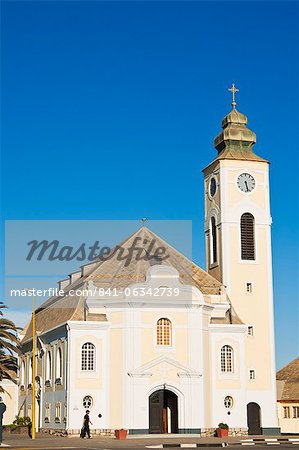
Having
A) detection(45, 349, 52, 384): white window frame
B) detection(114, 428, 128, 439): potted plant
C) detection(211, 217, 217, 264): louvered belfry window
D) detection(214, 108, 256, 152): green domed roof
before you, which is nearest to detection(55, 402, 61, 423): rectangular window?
detection(45, 349, 52, 384): white window frame

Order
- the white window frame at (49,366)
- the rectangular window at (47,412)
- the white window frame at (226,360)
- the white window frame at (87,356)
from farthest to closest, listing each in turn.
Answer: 1. the white window frame at (49,366)
2. the rectangular window at (47,412)
3. the white window frame at (226,360)
4. the white window frame at (87,356)

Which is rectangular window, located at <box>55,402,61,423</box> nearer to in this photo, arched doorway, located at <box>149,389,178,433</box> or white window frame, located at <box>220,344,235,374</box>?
arched doorway, located at <box>149,389,178,433</box>

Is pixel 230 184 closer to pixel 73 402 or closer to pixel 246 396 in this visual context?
pixel 246 396

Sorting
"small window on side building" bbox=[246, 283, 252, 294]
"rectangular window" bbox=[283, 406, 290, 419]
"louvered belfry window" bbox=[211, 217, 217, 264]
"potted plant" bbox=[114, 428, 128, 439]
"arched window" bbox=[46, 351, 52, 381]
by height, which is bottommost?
"potted plant" bbox=[114, 428, 128, 439]

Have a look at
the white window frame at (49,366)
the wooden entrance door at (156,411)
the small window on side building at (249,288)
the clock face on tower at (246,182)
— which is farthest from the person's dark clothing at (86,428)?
the clock face on tower at (246,182)

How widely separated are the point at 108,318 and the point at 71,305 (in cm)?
565

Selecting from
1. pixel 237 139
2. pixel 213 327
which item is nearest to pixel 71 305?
pixel 213 327

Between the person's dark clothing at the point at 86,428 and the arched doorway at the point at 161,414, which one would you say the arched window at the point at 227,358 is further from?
the person's dark clothing at the point at 86,428

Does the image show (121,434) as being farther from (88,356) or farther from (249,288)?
(249,288)

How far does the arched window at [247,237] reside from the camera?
61562 mm

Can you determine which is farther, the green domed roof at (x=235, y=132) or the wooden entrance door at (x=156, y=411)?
the green domed roof at (x=235, y=132)

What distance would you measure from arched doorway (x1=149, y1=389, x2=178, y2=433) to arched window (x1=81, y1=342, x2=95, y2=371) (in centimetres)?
453

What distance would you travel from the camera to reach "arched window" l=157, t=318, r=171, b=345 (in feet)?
176

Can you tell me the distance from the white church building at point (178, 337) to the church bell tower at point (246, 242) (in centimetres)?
8
